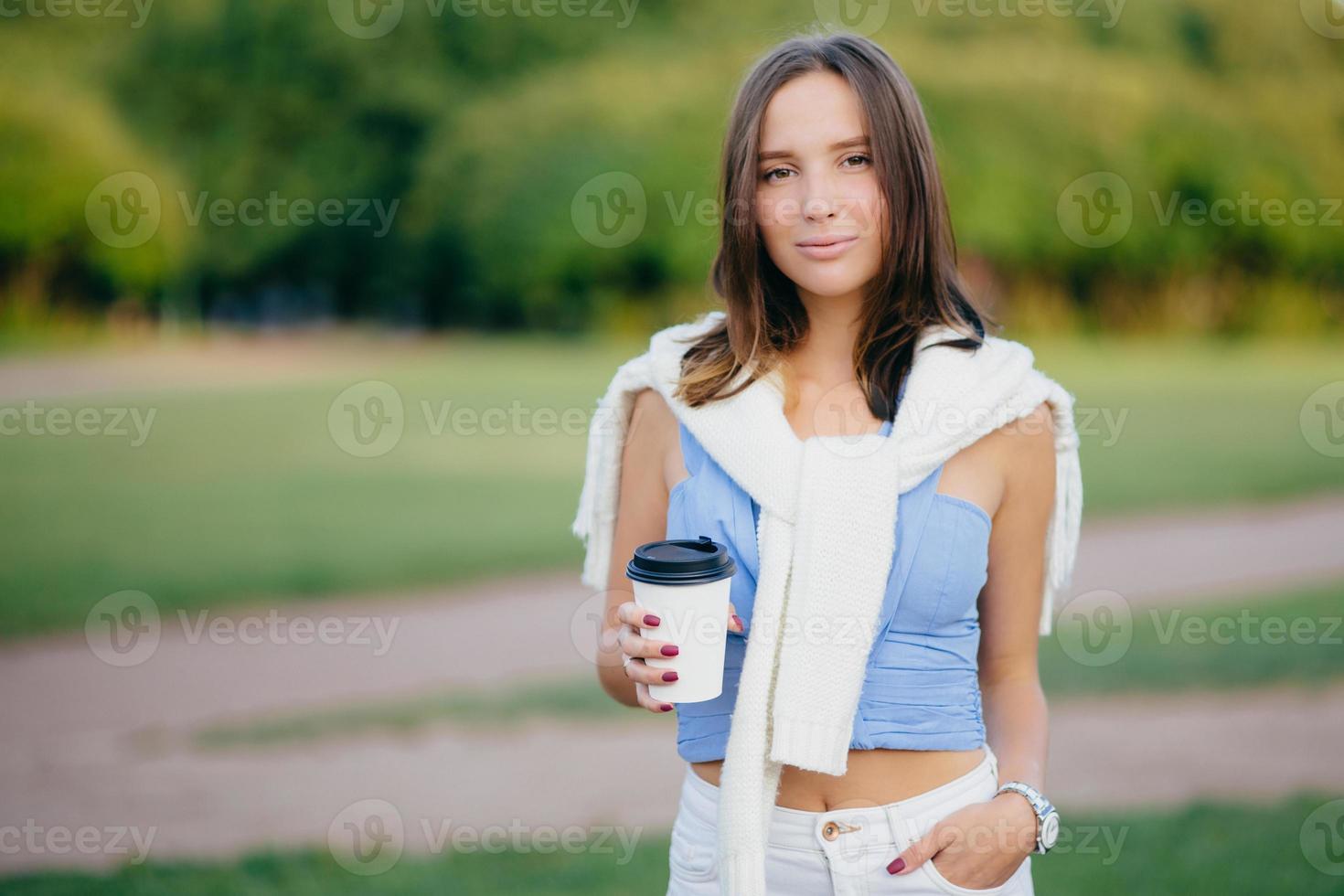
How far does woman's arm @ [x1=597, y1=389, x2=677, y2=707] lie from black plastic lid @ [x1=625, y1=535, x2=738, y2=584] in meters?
0.35

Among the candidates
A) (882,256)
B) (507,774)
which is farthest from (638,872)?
(882,256)

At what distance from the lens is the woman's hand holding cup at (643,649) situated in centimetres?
194

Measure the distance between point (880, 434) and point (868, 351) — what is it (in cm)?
19

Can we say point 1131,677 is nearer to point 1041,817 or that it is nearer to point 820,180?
point 1041,817

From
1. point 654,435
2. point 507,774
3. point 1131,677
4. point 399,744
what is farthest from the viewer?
point 1131,677

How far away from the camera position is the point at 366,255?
2422 centimetres

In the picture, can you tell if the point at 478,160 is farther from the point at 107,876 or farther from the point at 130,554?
the point at 107,876

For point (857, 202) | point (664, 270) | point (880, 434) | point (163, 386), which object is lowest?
point (163, 386)

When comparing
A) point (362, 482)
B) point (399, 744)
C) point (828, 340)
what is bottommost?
point (362, 482)

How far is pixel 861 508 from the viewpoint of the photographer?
2.10 meters

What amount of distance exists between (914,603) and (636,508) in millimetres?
565

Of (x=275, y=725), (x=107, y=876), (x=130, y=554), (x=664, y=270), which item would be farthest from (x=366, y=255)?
(x=107, y=876)

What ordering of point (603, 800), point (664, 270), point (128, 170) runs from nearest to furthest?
point (603, 800), point (128, 170), point (664, 270)

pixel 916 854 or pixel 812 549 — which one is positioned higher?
pixel 812 549
